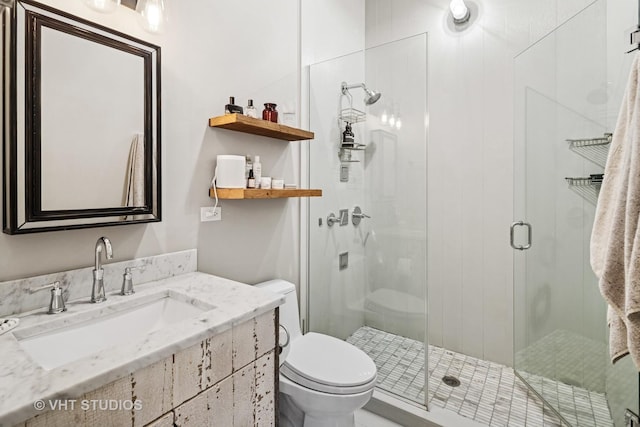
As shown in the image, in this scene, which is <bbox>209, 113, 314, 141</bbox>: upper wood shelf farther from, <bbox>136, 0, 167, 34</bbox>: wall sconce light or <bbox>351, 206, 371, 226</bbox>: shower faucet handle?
<bbox>351, 206, 371, 226</bbox>: shower faucet handle

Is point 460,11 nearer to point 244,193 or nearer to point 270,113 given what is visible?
point 270,113

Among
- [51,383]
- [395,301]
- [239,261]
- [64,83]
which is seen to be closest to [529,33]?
[395,301]

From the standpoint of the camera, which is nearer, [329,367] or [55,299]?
[55,299]

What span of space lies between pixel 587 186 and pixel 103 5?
7.36ft

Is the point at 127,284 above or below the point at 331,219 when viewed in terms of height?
below

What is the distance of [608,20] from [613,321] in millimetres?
1502

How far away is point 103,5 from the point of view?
1.20 meters

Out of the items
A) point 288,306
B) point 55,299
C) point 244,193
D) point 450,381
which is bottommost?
point 450,381

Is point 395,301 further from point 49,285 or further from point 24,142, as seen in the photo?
point 24,142

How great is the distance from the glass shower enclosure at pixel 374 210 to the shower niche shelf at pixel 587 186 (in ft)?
2.39

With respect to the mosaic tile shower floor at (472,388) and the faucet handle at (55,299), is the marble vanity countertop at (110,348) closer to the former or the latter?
the faucet handle at (55,299)

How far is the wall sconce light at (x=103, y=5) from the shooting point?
118 centimetres

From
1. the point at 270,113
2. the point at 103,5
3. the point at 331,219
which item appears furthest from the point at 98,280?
the point at 331,219

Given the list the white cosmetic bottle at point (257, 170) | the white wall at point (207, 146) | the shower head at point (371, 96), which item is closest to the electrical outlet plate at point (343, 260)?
the white wall at point (207, 146)
